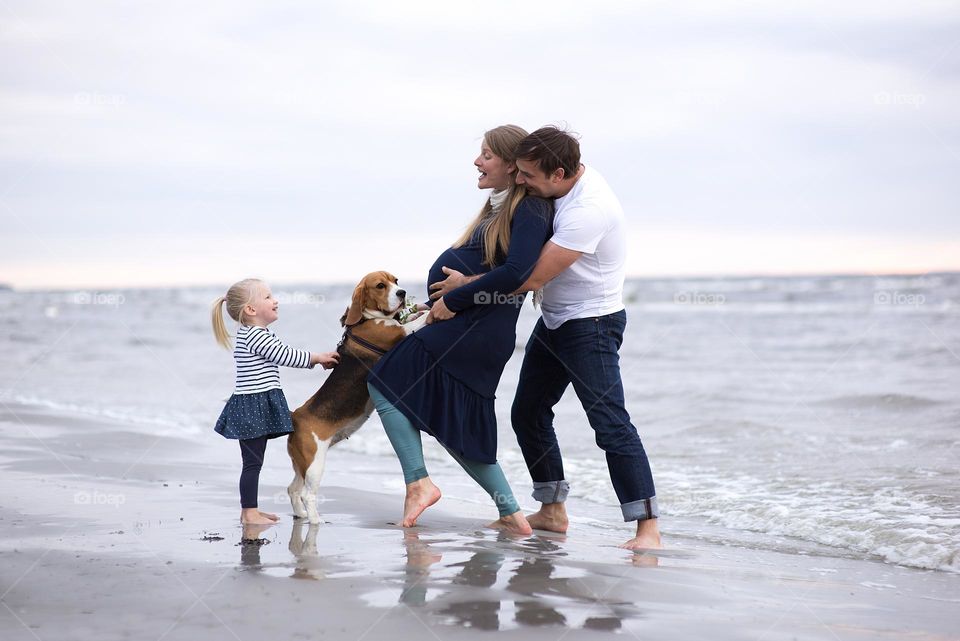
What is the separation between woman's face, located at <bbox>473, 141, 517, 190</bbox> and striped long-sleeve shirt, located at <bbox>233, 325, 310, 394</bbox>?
4.30 feet

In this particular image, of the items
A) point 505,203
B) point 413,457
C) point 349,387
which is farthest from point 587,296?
point 349,387

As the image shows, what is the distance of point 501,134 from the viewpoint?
4.68m

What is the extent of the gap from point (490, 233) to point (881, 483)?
12.3 ft

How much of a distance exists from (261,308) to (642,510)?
227cm

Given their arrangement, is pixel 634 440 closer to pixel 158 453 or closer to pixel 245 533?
pixel 245 533

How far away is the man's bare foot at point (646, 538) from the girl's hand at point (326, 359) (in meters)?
1.80

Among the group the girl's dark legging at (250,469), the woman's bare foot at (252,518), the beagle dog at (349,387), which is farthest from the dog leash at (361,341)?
the woman's bare foot at (252,518)

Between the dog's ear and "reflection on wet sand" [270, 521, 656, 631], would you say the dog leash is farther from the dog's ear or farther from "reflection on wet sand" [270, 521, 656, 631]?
"reflection on wet sand" [270, 521, 656, 631]

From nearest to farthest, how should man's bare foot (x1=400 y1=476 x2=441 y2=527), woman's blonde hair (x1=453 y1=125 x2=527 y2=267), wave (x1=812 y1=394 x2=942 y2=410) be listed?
woman's blonde hair (x1=453 y1=125 x2=527 y2=267) → man's bare foot (x1=400 y1=476 x2=441 y2=527) → wave (x1=812 y1=394 x2=942 y2=410)

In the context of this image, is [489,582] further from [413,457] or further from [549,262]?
[549,262]

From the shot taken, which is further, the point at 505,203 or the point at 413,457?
the point at 413,457

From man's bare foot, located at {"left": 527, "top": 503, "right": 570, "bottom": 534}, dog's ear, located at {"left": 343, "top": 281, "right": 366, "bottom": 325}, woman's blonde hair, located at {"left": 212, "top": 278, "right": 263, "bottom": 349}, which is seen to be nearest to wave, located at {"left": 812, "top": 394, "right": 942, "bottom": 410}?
man's bare foot, located at {"left": 527, "top": 503, "right": 570, "bottom": 534}

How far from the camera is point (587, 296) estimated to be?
4.81m

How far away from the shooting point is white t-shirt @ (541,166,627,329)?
4.57 meters
